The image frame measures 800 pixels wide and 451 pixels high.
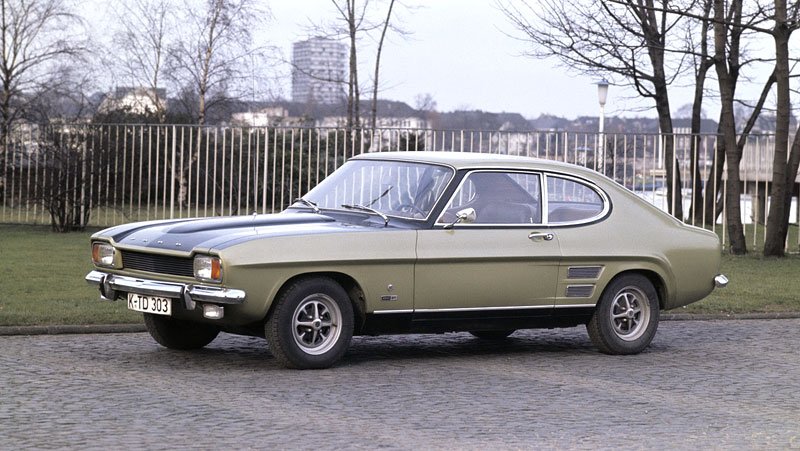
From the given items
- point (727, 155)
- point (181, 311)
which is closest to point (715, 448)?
point (181, 311)

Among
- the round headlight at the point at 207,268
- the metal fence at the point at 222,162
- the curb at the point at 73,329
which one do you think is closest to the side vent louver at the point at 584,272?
the round headlight at the point at 207,268

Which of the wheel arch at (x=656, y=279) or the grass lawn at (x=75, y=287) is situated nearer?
the wheel arch at (x=656, y=279)

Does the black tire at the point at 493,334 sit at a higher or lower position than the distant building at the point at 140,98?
lower

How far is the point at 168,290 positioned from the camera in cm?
917

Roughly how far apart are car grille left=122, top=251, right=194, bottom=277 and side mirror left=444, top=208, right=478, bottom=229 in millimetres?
1978

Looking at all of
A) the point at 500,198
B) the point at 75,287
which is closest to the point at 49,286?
the point at 75,287

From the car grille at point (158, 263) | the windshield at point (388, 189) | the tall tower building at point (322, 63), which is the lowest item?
the car grille at point (158, 263)

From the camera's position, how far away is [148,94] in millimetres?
45375

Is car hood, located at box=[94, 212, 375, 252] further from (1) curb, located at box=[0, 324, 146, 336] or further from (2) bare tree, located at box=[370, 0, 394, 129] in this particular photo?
(2) bare tree, located at box=[370, 0, 394, 129]

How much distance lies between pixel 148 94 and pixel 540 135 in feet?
75.7

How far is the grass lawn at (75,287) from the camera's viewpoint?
39.7ft

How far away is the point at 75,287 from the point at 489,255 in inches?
253

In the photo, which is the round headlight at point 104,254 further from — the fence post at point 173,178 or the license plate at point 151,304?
the fence post at point 173,178

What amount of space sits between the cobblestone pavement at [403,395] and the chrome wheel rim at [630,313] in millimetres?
225
